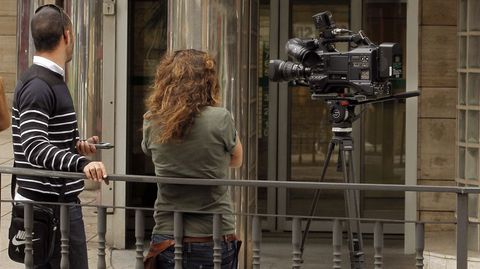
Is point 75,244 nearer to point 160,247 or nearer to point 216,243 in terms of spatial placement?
point 160,247

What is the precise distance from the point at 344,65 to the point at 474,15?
2.11 m

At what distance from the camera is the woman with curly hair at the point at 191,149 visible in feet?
15.9

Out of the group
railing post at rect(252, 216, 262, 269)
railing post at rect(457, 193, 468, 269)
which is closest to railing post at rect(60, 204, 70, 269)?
railing post at rect(252, 216, 262, 269)

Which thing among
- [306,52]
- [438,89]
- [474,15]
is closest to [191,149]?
[306,52]

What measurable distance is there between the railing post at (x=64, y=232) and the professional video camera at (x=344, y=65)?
2081 mm

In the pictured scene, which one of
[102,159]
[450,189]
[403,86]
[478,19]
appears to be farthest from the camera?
[403,86]

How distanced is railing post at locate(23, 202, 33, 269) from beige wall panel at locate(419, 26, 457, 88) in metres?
4.79

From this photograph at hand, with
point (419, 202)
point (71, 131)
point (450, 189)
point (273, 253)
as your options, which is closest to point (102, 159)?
point (273, 253)

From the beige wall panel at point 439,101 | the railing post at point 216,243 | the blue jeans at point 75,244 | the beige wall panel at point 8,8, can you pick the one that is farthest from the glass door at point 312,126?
the beige wall panel at point 8,8

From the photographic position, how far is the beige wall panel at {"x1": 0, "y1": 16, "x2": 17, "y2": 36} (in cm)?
1438

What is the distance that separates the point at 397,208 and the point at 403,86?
119 centimetres

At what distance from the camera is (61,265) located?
16.9ft

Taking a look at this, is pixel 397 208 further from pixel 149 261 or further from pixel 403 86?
pixel 149 261

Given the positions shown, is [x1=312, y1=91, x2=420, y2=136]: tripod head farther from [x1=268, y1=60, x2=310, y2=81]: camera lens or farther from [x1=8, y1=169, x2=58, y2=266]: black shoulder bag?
[x1=8, y1=169, x2=58, y2=266]: black shoulder bag
